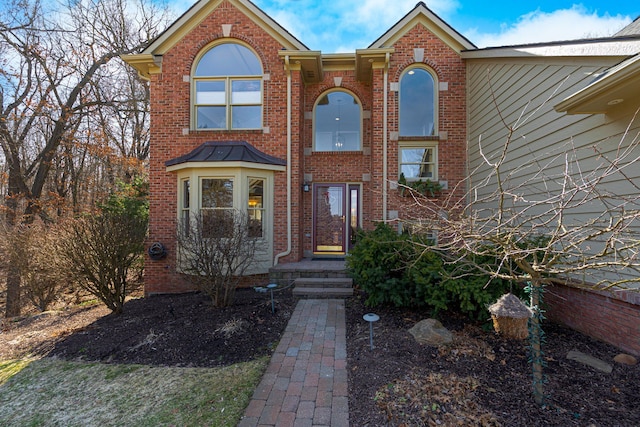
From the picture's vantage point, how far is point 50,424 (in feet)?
8.78

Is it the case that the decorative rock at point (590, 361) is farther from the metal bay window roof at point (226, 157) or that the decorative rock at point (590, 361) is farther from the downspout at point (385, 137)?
the metal bay window roof at point (226, 157)

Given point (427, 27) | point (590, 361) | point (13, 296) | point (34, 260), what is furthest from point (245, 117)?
point (590, 361)

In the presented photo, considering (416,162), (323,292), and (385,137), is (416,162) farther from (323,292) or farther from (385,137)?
(323,292)

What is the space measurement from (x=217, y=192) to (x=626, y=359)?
7.07m

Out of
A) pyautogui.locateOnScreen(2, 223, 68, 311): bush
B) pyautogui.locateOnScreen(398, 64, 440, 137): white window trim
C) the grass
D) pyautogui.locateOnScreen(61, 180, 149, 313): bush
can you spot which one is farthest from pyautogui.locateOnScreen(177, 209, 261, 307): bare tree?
pyautogui.locateOnScreen(398, 64, 440, 137): white window trim

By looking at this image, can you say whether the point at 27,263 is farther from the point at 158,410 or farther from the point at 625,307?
the point at 625,307

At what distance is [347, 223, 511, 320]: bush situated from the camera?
3.87m

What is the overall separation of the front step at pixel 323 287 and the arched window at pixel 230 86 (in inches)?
157

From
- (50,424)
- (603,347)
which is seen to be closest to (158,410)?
(50,424)

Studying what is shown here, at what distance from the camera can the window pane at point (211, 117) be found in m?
7.51

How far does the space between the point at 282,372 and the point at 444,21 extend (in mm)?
8206

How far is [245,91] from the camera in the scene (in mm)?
7449

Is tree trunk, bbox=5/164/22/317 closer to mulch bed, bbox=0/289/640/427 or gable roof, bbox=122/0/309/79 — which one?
mulch bed, bbox=0/289/640/427

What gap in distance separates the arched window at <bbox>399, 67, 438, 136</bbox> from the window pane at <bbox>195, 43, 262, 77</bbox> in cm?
366
